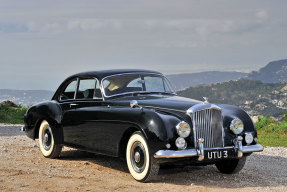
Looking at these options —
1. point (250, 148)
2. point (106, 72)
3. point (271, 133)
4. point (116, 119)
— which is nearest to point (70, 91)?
point (106, 72)

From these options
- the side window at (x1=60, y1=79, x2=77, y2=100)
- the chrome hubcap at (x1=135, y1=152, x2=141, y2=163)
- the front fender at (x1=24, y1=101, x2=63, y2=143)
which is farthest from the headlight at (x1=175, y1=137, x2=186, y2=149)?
the front fender at (x1=24, y1=101, x2=63, y2=143)

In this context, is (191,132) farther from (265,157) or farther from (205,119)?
(265,157)

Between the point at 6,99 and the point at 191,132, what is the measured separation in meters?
25.0

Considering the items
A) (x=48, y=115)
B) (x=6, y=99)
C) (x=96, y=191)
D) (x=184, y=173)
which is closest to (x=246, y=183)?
(x=184, y=173)

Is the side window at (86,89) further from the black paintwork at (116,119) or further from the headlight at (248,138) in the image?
the headlight at (248,138)

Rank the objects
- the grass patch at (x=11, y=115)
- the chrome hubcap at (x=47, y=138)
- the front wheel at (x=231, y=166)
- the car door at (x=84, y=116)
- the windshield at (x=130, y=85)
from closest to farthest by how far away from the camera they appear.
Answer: the front wheel at (x=231, y=166)
the car door at (x=84, y=116)
the windshield at (x=130, y=85)
the chrome hubcap at (x=47, y=138)
the grass patch at (x=11, y=115)

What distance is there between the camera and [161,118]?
7.08 meters

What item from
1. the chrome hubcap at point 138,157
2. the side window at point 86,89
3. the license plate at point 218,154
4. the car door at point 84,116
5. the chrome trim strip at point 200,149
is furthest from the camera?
the side window at point 86,89

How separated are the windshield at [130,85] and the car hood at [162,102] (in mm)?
277

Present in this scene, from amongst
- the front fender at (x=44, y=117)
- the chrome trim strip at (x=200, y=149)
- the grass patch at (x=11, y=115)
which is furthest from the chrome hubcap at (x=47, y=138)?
the grass patch at (x=11, y=115)

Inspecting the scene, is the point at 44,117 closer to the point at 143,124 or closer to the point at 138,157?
the point at 138,157

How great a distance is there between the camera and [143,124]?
23.6 ft

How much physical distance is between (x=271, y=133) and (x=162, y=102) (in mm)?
12116

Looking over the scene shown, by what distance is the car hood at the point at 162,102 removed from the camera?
761 cm
